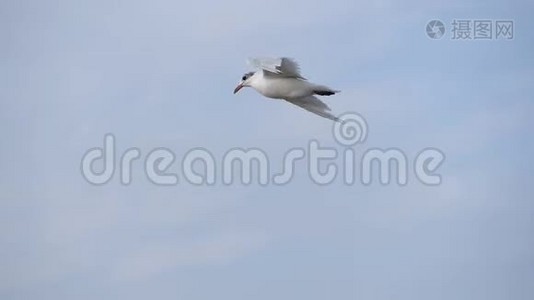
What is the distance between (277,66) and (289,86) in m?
0.08

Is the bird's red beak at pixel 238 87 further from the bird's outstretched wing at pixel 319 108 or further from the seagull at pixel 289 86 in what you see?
the bird's outstretched wing at pixel 319 108

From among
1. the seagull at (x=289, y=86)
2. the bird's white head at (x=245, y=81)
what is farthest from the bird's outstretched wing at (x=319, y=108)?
the bird's white head at (x=245, y=81)

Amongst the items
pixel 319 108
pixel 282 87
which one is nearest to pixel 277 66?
pixel 282 87

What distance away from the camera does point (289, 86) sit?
3318mm

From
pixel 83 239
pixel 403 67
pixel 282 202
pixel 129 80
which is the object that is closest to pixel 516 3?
pixel 403 67

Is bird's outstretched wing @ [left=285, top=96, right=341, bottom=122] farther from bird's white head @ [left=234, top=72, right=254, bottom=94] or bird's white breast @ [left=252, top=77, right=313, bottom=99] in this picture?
bird's white head @ [left=234, top=72, right=254, bottom=94]

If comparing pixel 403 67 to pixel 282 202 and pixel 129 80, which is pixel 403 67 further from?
pixel 129 80

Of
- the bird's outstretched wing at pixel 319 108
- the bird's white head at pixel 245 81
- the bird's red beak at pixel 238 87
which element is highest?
the bird's white head at pixel 245 81

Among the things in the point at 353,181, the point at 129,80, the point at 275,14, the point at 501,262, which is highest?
the point at 275,14

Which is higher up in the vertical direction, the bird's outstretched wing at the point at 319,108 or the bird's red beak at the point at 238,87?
the bird's red beak at the point at 238,87

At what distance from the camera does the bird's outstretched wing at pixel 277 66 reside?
10.8 ft

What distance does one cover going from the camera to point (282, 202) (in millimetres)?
3314

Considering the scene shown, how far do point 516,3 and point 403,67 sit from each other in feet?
1.46

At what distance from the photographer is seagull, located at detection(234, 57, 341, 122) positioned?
330 centimetres
